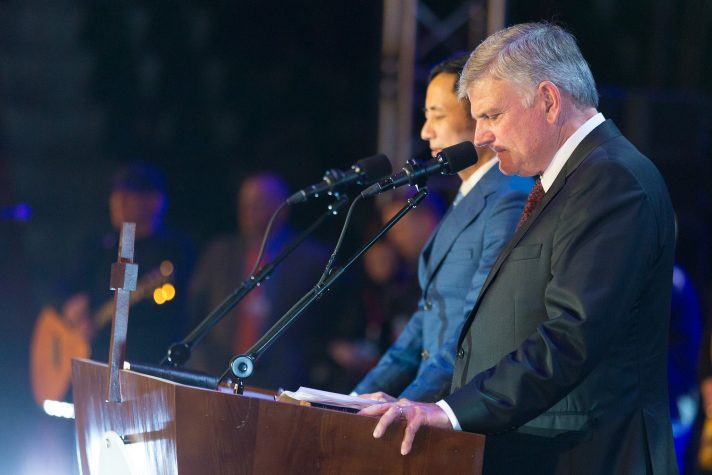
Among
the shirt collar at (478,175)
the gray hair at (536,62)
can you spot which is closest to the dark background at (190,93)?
the shirt collar at (478,175)

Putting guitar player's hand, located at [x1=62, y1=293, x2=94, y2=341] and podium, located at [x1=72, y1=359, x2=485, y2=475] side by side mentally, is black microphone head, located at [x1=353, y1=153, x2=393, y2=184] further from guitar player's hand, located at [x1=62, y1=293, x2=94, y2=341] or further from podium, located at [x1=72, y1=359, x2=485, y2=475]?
Result: guitar player's hand, located at [x1=62, y1=293, x2=94, y2=341]

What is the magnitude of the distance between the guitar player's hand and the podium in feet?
12.4

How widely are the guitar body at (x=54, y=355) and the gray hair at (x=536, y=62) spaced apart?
397 centimetres

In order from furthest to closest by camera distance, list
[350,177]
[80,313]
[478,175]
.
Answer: [80,313] < [478,175] < [350,177]

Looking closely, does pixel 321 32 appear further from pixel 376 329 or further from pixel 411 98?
pixel 376 329

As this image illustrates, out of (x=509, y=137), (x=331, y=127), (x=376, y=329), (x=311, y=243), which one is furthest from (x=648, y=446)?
(x=331, y=127)

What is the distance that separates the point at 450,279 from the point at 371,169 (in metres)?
0.57

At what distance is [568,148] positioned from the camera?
2.57m

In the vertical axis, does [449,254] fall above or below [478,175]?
below

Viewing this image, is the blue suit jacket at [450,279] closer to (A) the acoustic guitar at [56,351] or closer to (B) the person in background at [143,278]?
(B) the person in background at [143,278]

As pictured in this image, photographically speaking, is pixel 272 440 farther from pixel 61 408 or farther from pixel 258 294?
pixel 258 294

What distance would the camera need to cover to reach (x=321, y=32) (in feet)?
25.7

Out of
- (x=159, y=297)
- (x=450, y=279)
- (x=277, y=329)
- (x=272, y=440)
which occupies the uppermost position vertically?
(x=159, y=297)

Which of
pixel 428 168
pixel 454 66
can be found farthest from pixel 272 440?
pixel 454 66
